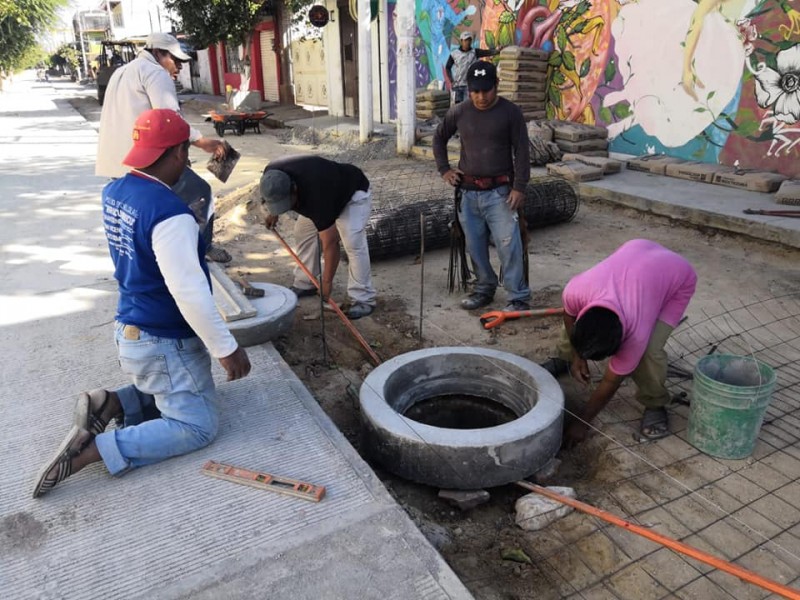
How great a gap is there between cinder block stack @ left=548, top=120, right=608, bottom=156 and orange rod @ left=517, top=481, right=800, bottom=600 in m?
6.86

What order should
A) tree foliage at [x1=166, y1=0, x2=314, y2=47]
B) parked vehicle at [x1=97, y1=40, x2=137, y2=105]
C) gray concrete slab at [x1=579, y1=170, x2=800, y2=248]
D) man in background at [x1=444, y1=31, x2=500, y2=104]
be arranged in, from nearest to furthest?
1. gray concrete slab at [x1=579, y1=170, x2=800, y2=248]
2. man in background at [x1=444, y1=31, x2=500, y2=104]
3. tree foliage at [x1=166, y1=0, x2=314, y2=47]
4. parked vehicle at [x1=97, y1=40, x2=137, y2=105]

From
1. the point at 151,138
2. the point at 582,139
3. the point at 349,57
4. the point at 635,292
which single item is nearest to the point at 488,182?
the point at 635,292

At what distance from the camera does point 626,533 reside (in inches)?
107

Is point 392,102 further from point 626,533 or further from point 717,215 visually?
point 626,533

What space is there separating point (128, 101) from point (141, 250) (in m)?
2.39

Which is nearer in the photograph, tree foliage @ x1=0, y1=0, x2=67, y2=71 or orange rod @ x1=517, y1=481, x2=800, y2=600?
orange rod @ x1=517, y1=481, x2=800, y2=600

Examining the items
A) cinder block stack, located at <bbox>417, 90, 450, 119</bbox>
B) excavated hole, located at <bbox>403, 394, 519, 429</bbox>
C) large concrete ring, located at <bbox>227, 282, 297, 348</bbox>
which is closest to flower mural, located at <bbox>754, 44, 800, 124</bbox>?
excavated hole, located at <bbox>403, 394, 519, 429</bbox>

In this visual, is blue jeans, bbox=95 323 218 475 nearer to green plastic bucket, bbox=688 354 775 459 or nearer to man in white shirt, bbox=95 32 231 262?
man in white shirt, bbox=95 32 231 262

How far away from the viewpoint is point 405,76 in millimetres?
10211

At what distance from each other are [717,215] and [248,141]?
38.4 feet

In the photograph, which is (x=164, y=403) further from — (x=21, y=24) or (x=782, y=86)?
(x=21, y=24)

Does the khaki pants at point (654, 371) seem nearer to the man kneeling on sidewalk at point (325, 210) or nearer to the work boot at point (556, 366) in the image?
the work boot at point (556, 366)

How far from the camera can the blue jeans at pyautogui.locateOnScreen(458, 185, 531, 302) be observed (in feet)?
15.2

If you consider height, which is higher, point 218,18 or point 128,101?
point 218,18
